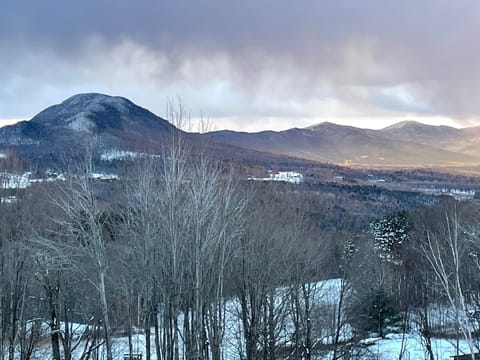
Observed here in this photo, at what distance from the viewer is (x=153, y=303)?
628 inches

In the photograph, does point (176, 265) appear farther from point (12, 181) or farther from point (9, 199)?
point (12, 181)

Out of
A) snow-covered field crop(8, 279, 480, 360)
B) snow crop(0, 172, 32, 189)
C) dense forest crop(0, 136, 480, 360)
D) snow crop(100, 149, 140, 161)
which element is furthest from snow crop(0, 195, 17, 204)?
snow-covered field crop(8, 279, 480, 360)

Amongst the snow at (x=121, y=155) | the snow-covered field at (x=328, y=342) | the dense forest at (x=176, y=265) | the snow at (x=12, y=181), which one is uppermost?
the snow at (x=121, y=155)

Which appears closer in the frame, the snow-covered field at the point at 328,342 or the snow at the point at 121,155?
the snow-covered field at the point at 328,342

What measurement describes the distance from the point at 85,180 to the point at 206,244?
3.97 m

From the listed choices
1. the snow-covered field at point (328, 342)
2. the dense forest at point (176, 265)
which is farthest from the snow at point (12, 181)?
the snow-covered field at point (328, 342)

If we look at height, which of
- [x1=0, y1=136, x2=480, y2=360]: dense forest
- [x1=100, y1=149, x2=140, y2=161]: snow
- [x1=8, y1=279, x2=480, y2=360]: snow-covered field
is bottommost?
[x1=8, y1=279, x2=480, y2=360]: snow-covered field

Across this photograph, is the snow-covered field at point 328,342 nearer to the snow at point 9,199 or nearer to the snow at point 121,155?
the snow at point 121,155

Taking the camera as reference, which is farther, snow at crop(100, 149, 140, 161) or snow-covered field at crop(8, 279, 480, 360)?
snow at crop(100, 149, 140, 161)

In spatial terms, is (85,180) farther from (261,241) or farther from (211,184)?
(261,241)

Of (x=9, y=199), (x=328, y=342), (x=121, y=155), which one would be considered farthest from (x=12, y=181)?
(x=328, y=342)

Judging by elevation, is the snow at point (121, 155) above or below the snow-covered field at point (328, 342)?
above

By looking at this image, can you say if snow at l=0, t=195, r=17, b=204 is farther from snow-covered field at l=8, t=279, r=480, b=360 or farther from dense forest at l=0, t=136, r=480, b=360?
snow-covered field at l=8, t=279, r=480, b=360

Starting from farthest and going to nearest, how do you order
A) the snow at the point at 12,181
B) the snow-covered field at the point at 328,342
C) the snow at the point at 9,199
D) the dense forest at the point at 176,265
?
the snow at the point at 12,181 → the snow at the point at 9,199 → the snow-covered field at the point at 328,342 → the dense forest at the point at 176,265
